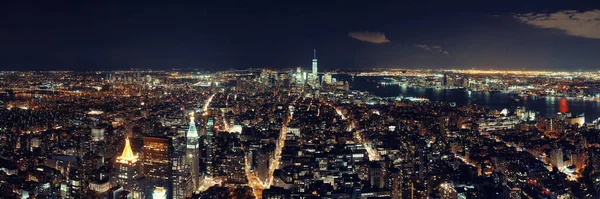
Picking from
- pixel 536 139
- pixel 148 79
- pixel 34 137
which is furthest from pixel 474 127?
pixel 148 79

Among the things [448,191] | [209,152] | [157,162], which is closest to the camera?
[448,191]

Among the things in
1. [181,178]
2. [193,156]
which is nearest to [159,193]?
[181,178]

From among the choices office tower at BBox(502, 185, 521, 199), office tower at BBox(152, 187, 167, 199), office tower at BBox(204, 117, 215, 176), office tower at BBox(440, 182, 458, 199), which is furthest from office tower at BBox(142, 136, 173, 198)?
office tower at BBox(502, 185, 521, 199)

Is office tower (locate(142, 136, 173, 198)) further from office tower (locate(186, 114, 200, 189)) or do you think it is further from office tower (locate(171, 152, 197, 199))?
office tower (locate(186, 114, 200, 189))

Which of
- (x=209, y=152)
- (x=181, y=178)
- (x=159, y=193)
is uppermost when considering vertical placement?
(x=209, y=152)

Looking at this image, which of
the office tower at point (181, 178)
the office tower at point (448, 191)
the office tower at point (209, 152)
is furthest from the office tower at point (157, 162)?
the office tower at point (448, 191)

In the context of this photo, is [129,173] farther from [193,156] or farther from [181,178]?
[193,156]
